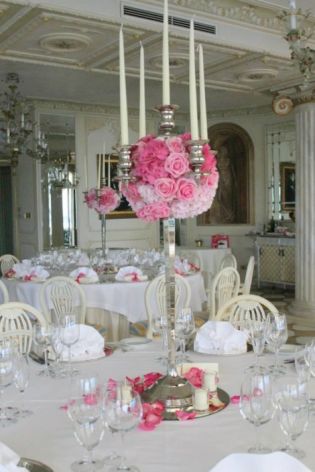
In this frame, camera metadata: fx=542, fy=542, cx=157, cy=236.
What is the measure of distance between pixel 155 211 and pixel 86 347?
36.8 inches

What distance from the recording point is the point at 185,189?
174 cm

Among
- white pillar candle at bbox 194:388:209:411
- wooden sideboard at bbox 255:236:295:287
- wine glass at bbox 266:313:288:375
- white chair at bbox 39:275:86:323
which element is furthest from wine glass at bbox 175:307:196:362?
wooden sideboard at bbox 255:236:295:287

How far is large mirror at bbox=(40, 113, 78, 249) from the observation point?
31.2 feet

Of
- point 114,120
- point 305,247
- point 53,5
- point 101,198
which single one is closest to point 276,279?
point 305,247

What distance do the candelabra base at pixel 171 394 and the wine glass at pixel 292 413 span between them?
1.32 feet

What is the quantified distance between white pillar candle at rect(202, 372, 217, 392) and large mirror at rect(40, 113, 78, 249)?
25.6 feet

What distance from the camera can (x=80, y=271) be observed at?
16.3 feet

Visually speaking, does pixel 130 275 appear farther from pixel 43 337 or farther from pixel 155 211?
pixel 155 211

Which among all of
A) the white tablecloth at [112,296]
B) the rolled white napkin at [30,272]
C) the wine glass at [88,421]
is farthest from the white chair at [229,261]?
the wine glass at [88,421]

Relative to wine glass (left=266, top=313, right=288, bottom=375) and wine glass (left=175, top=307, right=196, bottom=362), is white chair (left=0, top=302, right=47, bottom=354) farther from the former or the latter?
wine glass (left=266, top=313, right=288, bottom=375)

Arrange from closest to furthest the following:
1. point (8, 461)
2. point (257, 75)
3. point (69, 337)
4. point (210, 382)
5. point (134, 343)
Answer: point (8, 461) → point (210, 382) → point (69, 337) → point (134, 343) → point (257, 75)

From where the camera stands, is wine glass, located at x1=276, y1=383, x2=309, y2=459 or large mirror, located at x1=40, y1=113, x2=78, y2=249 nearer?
wine glass, located at x1=276, y1=383, x2=309, y2=459

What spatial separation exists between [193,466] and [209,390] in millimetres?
508

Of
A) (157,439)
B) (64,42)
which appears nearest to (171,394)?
(157,439)
